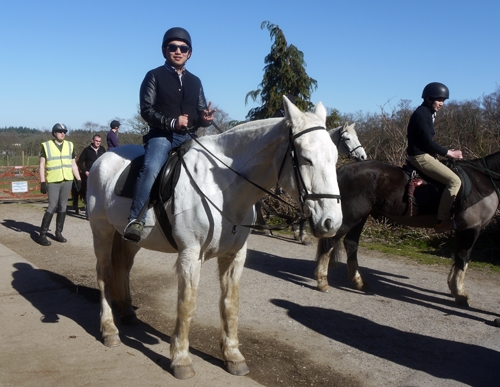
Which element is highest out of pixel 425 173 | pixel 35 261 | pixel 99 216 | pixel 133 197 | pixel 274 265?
pixel 425 173

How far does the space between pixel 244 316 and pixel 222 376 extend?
165 centimetres

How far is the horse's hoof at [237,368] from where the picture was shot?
4180mm

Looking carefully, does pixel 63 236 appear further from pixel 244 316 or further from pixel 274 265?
pixel 244 316

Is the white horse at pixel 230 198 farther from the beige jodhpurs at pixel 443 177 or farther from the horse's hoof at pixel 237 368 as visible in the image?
the beige jodhpurs at pixel 443 177

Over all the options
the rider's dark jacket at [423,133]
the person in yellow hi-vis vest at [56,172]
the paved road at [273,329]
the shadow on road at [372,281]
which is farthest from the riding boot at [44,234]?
the rider's dark jacket at [423,133]

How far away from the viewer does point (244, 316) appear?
579cm

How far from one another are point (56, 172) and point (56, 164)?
6.8 inches

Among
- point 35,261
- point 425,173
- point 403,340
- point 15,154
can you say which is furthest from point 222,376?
point 15,154

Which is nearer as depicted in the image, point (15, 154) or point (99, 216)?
point (99, 216)

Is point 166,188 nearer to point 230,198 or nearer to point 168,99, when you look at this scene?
point 230,198

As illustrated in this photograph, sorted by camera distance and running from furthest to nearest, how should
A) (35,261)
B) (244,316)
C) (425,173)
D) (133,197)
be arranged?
(35,261), (425,173), (244,316), (133,197)

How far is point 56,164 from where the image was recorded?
32.8ft

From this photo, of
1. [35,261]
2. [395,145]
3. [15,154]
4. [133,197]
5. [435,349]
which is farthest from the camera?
[15,154]

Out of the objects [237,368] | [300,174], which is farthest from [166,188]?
[237,368]
